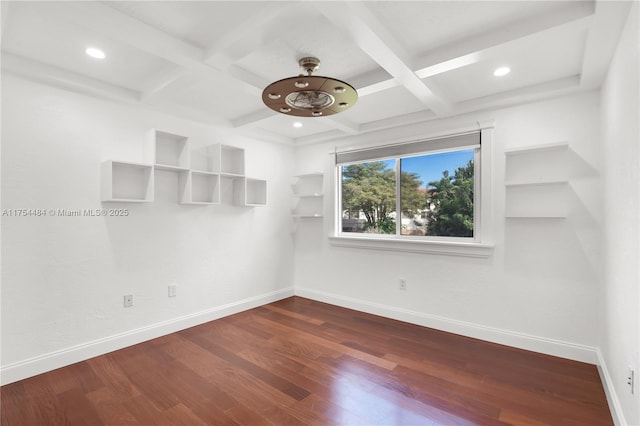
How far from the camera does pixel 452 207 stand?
3.46 meters

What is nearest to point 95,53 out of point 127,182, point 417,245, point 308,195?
point 127,182

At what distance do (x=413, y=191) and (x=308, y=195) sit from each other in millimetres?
1487

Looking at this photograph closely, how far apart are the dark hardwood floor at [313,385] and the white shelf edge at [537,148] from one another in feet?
6.01

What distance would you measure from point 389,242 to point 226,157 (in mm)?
2292

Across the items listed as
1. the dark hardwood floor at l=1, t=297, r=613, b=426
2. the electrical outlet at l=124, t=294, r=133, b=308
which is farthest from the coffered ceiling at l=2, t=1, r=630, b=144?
the dark hardwood floor at l=1, t=297, r=613, b=426

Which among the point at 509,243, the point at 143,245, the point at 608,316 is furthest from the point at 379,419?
the point at 143,245

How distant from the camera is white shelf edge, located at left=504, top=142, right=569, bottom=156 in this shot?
261 centimetres

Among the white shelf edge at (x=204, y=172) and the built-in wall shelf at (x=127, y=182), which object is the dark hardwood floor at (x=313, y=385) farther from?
the white shelf edge at (x=204, y=172)

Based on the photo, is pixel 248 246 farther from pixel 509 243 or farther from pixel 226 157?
pixel 509 243

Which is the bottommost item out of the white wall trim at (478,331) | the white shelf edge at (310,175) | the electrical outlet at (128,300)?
the white wall trim at (478,331)

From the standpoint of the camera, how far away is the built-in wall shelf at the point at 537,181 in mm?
2689

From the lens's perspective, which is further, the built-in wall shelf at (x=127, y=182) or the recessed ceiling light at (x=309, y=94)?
the built-in wall shelf at (x=127, y=182)

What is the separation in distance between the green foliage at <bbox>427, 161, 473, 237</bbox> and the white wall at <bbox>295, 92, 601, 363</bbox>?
0.31 metres

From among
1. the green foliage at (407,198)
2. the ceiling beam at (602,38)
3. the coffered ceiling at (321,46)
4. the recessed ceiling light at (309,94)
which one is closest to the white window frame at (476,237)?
the green foliage at (407,198)
